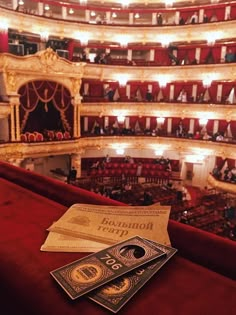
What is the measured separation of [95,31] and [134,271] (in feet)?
85.4

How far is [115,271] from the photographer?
3.55ft

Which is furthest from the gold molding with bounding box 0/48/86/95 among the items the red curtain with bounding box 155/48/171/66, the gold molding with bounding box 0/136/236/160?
the red curtain with bounding box 155/48/171/66

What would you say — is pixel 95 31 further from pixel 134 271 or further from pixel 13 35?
pixel 134 271

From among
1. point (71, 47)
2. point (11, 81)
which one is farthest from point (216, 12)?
point (11, 81)

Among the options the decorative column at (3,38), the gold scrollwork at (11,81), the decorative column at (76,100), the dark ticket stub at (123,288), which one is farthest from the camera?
the decorative column at (76,100)

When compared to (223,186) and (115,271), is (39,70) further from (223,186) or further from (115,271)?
(115,271)

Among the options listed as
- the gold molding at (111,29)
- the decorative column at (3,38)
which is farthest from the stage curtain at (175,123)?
the decorative column at (3,38)

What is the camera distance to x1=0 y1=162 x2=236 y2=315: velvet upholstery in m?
0.94

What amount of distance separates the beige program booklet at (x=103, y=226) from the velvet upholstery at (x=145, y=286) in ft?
0.17

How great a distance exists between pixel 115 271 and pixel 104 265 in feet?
0.17

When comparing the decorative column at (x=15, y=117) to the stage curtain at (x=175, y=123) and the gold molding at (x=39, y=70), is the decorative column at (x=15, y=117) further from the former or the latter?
the stage curtain at (x=175, y=123)

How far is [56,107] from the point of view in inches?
834

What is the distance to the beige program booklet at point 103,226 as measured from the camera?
1.31m

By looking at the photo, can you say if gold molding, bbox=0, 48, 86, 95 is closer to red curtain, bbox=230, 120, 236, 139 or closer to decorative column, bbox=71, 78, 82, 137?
decorative column, bbox=71, 78, 82, 137
